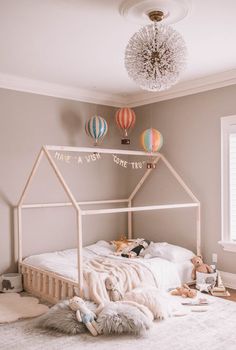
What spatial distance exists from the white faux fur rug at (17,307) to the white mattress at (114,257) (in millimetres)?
329

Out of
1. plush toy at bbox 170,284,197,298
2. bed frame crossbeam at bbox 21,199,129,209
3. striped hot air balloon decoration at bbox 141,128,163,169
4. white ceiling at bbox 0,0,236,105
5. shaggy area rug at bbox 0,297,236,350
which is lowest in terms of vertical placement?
shaggy area rug at bbox 0,297,236,350

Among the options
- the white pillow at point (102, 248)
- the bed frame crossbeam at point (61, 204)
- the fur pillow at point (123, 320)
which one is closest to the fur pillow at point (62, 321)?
the fur pillow at point (123, 320)

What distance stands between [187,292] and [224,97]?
2.05 meters

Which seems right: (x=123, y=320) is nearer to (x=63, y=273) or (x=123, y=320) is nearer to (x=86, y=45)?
(x=63, y=273)

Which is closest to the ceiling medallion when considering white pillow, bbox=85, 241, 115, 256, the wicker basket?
white pillow, bbox=85, 241, 115, 256

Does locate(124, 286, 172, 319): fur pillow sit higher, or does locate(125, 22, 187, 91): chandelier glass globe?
locate(125, 22, 187, 91): chandelier glass globe

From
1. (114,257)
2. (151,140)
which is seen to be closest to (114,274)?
(114,257)

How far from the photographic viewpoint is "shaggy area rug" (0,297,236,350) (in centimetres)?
257

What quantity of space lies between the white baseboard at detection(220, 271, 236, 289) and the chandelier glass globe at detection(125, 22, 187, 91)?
2490 millimetres

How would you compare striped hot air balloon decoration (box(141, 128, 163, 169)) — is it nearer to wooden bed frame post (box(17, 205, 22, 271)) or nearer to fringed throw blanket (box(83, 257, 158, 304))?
fringed throw blanket (box(83, 257, 158, 304))

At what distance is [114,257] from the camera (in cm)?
393

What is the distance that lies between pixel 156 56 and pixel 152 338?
1.93 m

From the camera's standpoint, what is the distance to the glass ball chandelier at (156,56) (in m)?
2.15

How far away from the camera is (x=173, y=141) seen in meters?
4.56
